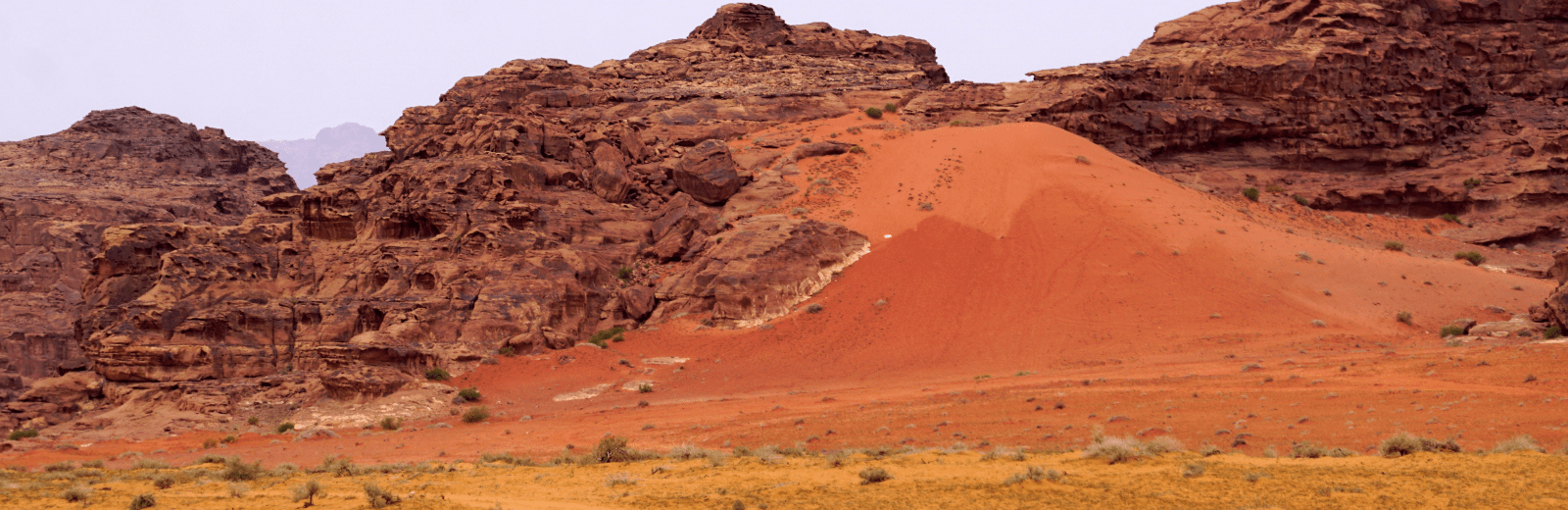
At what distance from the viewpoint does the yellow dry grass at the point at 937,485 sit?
1002cm

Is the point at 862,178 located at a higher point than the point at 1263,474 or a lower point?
higher

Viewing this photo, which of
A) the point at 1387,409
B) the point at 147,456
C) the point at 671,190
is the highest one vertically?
the point at 671,190

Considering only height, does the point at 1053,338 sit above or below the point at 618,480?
below

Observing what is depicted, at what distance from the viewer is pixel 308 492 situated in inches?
478

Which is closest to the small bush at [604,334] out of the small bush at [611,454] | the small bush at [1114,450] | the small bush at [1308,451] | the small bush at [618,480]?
the small bush at [611,454]

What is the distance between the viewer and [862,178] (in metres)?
37.5

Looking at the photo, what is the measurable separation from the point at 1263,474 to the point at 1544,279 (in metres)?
29.0

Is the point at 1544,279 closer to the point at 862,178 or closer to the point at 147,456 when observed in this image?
the point at 862,178

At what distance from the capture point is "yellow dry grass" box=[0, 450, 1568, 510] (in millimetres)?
10023

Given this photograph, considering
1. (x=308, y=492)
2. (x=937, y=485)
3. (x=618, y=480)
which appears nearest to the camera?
(x=937, y=485)

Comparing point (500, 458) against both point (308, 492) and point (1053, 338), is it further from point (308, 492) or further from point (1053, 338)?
point (1053, 338)

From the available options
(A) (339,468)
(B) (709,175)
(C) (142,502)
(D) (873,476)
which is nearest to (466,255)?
(B) (709,175)

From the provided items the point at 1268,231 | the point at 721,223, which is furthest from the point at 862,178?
the point at 1268,231

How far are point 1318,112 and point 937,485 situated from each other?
37.6 m
